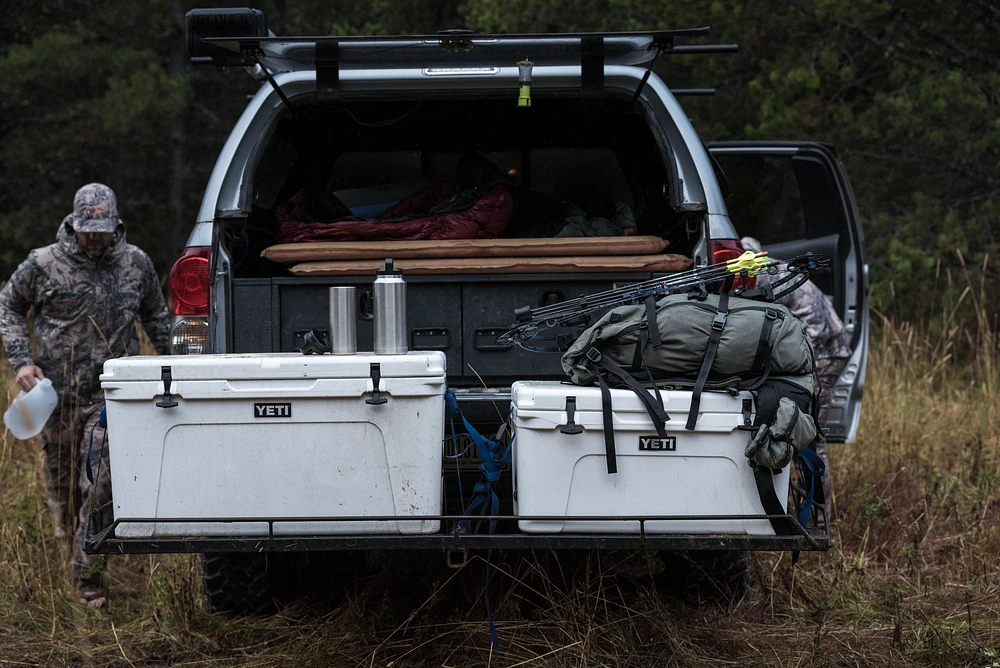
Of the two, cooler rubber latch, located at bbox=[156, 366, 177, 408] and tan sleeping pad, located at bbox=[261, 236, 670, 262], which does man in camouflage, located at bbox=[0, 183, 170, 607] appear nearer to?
tan sleeping pad, located at bbox=[261, 236, 670, 262]

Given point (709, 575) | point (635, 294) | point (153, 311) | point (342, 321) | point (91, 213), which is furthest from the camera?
point (153, 311)

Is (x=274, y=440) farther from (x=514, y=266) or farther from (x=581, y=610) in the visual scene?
(x=581, y=610)

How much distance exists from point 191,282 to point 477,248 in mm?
945

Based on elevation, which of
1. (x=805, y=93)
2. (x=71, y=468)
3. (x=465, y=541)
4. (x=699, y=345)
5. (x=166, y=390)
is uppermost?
(x=805, y=93)

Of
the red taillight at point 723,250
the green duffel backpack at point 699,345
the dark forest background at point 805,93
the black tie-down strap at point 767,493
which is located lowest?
the black tie-down strap at point 767,493

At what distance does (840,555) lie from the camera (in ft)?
15.7

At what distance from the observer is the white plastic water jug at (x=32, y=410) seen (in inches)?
179

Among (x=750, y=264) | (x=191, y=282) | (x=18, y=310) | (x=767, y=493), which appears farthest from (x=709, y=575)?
(x=18, y=310)

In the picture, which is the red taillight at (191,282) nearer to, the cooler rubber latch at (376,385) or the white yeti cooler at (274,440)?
the white yeti cooler at (274,440)

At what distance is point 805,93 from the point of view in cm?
859

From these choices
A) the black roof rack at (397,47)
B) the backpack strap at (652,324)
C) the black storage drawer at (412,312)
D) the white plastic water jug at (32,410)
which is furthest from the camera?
the white plastic water jug at (32,410)

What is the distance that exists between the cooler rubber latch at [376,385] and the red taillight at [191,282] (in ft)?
3.19

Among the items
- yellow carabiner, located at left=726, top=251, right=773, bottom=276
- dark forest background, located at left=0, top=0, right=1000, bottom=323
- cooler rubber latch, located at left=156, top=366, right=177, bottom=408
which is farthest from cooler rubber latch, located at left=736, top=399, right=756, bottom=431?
dark forest background, located at left=0, top=0, right=1000, bottom=323

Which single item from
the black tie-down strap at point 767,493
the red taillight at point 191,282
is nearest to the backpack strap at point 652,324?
the black tie-down strap at point 767,493
